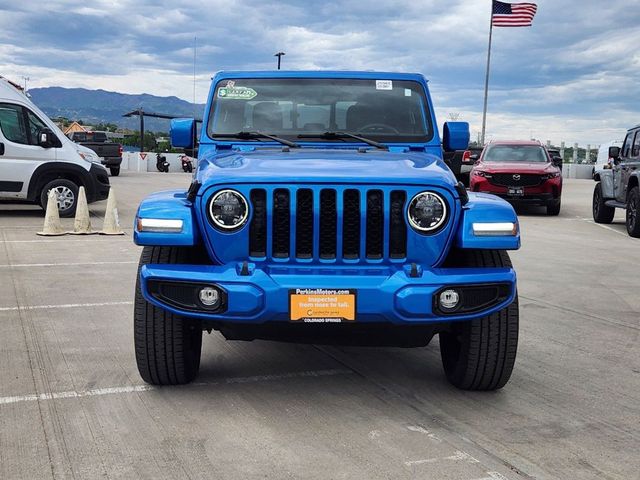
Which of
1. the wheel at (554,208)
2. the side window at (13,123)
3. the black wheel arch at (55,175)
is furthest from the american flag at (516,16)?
the side window at (13,123)

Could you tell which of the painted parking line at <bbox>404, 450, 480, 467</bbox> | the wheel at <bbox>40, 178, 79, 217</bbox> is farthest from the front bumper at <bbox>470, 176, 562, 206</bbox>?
the painted parking line at <bbox>404, 450, 480, 467</bbox>

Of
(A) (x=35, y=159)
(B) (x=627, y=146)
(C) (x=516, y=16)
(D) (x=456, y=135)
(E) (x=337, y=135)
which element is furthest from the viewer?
(C) (x=516, y=16)

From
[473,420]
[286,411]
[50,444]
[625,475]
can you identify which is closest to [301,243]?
[286,411]

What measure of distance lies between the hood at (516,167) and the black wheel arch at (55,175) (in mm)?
8382

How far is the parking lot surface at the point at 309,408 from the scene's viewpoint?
3379mm

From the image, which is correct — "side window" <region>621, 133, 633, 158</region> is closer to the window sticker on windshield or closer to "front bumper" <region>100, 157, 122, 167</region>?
the window sticker on windshield

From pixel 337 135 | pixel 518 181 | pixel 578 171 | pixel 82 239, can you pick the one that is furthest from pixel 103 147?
pixel 578 171

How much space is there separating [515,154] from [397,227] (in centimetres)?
1477

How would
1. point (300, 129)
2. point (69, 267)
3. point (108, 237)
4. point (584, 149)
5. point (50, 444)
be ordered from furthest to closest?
point (584, 149) < point (108, 237) < point (69, 267) < point (300, 129) < point (50, 444)

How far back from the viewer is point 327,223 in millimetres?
3959

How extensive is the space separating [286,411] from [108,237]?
8.41 metres

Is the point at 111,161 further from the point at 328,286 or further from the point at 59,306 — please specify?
the point at 328,286

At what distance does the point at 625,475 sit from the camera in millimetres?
3318

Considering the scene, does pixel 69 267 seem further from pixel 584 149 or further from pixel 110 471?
pixel 584 149
